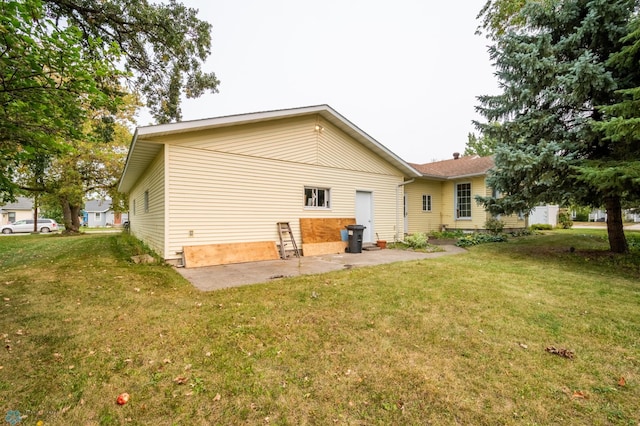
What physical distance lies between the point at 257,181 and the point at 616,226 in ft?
A: 33.7

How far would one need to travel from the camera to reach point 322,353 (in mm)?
2934

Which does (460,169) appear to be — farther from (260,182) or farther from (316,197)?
(260,182)

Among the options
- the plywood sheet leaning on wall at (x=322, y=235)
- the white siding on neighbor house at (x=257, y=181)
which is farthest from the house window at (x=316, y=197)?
the plywood sheet leaning on wall at (x=322, y=235)

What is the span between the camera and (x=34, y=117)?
360cm

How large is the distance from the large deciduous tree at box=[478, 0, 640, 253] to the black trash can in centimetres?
444

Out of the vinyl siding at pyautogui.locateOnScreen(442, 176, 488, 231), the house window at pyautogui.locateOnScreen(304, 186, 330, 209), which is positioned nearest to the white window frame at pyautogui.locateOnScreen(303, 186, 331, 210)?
the house window at pyautogui.locateOnScreen(304, 186, 330, 209)

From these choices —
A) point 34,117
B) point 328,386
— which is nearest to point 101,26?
point 34,117

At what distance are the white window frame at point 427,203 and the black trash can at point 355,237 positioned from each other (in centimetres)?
706

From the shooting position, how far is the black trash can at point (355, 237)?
973cm

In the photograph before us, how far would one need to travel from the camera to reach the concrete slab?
18.7 ft

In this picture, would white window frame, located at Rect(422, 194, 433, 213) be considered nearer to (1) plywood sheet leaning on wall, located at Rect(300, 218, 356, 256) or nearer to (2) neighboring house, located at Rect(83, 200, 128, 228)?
(1) plywood sheet leaning on wall, located at Rect(300, 218, 356, 256)

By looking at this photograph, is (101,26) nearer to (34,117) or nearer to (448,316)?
(34,117)

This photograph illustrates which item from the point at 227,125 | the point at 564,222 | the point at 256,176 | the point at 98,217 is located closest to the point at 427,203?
the point at 256,176

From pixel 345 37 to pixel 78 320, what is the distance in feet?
54.0
